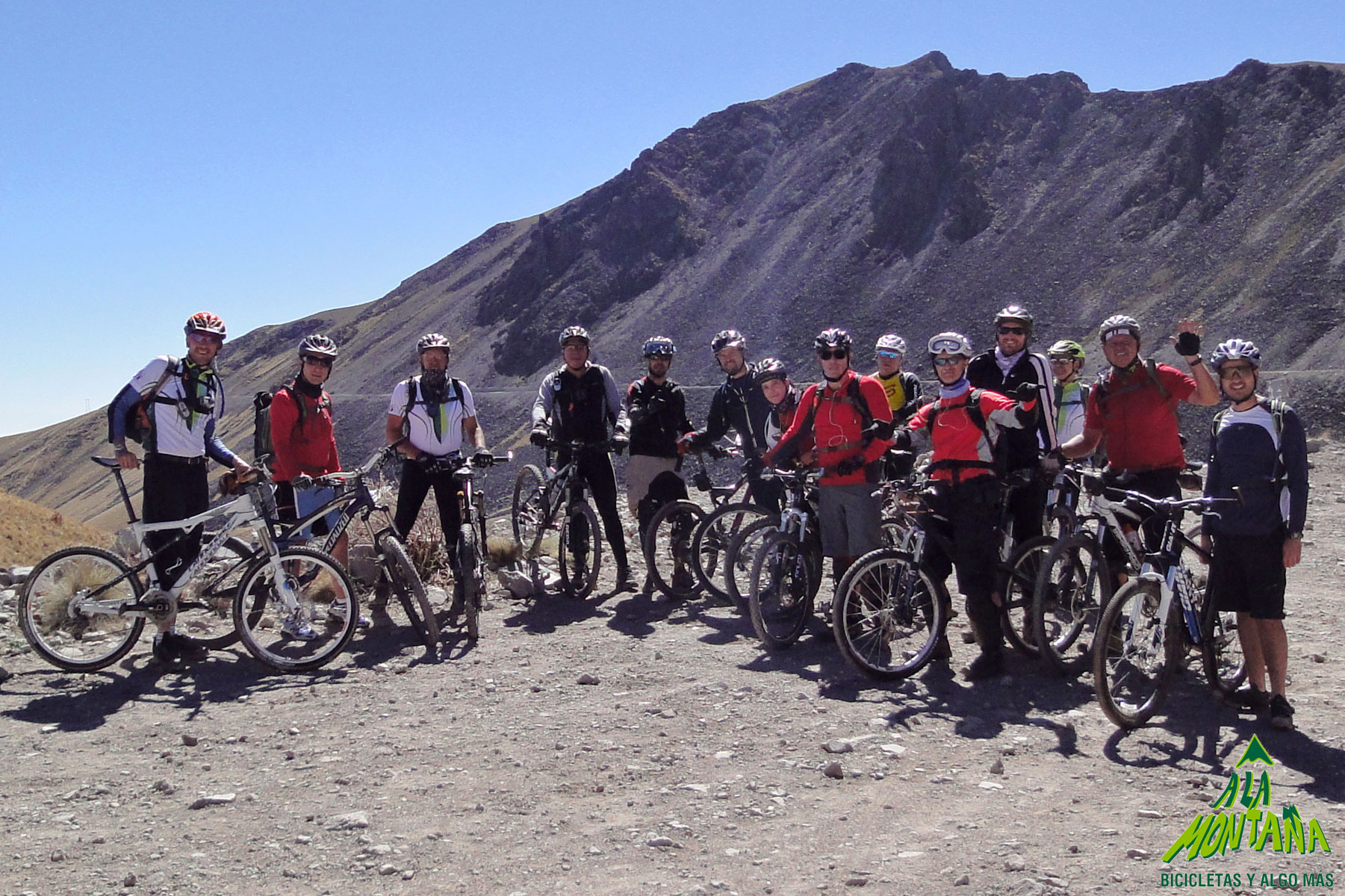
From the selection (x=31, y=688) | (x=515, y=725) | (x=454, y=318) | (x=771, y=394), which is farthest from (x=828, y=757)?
(x=454, y=318)

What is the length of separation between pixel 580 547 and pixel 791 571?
2505mm

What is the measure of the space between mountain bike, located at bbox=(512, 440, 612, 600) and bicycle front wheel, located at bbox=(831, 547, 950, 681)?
309 centimetres

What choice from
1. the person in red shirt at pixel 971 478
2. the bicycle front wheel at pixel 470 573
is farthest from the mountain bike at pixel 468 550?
the person in red shirt at pixel 971 478

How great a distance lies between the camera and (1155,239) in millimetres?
60938

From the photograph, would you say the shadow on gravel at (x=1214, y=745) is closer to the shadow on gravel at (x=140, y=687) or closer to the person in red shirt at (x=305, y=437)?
the shadow on gravel at (x=140, y=687)

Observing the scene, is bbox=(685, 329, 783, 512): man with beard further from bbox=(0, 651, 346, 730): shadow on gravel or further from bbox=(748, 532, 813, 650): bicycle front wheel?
bbox=(0, 651, 346, 730): shadow on gravel

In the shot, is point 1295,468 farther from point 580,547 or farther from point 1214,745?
point 580,547

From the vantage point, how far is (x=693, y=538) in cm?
830

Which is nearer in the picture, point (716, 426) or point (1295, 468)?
point (1295, 468)

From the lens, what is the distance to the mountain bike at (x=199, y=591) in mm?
6742

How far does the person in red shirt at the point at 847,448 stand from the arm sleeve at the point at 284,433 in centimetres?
387

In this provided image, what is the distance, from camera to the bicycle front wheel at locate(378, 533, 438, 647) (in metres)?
7.22

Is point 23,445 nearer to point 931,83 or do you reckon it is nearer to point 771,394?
point 931,83

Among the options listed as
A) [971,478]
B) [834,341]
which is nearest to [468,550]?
[834,341]
